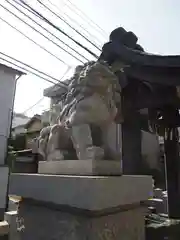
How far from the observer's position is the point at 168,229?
9.73 feet

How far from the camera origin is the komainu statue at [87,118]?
1537mm

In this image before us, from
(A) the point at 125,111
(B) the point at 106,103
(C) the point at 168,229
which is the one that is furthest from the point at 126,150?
(B) the point at 106,103

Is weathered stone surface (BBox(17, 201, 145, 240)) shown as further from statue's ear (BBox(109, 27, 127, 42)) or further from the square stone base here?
statue's ear (BBox(109, 27, 127, 42))

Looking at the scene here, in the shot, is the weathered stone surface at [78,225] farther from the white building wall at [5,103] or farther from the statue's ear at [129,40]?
the white building wall at [5,103]

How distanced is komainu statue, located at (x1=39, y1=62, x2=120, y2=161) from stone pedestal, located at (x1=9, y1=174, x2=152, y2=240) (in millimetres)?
240

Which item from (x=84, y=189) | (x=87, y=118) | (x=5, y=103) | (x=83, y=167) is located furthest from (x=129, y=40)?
(x=5, y=103)

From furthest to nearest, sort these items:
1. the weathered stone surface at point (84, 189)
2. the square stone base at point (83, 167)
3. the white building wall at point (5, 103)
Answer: the white building wall at point (5, 103) → the square stone base at point (83, 167) → the weathered stone surface at point (84, 189)

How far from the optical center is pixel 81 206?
1.20 m

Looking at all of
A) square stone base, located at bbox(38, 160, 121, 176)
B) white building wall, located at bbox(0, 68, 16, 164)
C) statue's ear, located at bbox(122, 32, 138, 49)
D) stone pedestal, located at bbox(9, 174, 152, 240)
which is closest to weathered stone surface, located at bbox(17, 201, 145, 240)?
stone pedestal, located at bbox(9, 174, 152, 240)

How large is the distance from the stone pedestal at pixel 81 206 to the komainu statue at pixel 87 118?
24 centimetres

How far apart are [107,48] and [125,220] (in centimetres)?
308

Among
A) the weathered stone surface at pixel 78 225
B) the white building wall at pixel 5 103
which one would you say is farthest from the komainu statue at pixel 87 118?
the white building wall at pixel 5 103

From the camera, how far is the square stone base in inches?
55.3

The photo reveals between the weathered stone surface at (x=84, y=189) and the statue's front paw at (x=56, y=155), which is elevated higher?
the statue's front paw at (x=56, y=155)
